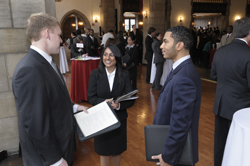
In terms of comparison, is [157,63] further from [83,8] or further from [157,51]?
[83,8]

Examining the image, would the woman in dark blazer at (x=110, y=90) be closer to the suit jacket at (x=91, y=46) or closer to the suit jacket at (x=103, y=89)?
the suit jacket at (x=103, y=89)

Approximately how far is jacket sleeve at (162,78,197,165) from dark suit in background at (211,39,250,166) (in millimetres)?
1063

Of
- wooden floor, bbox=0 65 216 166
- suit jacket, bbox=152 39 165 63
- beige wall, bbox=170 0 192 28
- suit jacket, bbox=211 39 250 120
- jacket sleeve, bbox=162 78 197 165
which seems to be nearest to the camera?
jacket sleeve, bbox=162 78 197 165

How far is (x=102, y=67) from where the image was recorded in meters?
2.17

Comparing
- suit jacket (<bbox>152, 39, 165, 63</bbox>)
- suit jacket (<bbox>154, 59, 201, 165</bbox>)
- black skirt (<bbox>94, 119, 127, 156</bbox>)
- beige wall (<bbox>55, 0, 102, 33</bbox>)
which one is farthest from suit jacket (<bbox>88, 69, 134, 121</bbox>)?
beige wall (<bbox>55, 0, 102, 33</bbox>)

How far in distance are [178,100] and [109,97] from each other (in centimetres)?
96

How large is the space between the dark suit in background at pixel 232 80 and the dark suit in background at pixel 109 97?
1022mm

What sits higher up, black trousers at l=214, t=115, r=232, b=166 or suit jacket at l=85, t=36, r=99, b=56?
suit jacket at l=85, t=36, r=99, b=56

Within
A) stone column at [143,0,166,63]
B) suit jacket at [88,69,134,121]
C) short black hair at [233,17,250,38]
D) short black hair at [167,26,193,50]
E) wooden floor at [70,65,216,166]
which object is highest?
stone column at [143,0,166,63]

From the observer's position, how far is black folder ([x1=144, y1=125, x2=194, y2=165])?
137 centimetres

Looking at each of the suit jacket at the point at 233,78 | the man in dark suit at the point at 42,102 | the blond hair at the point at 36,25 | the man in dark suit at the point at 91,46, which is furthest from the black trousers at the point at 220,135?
the man in dark suit at the point at 91,46

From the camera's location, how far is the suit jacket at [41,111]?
1197mm

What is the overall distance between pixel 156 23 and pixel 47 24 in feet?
29.9

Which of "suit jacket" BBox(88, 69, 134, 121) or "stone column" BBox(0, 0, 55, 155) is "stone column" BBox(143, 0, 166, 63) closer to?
"stone column" BBox(0, 0, 55, 155)
